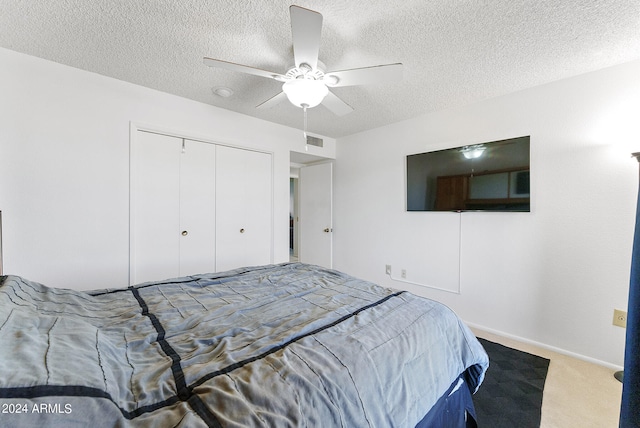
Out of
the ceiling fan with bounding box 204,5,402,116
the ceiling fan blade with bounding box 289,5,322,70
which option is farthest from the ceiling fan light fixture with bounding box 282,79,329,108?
the ceiling fan blade with bounding box 289,5,322,70

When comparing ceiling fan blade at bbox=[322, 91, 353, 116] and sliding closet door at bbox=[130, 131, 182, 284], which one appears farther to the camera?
sliding closet door at bbox=[130, 131, 182, 284]

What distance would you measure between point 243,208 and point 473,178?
104 inches

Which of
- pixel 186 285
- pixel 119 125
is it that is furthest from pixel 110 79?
pixel 186 285

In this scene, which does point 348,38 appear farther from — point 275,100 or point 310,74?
point 275,100

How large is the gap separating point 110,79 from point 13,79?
1.95 ft

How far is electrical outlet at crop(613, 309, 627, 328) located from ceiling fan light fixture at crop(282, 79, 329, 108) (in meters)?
2.81

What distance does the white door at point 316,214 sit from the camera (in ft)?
13.9

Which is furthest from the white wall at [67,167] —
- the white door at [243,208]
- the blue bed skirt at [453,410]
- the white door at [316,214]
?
the blue bed skirt at [453,410]

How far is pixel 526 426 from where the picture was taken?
4.86ft

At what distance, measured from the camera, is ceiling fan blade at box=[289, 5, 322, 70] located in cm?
123

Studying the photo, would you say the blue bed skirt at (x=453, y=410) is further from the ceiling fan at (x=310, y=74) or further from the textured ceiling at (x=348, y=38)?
the textured ceiling at (x=348, y=38)

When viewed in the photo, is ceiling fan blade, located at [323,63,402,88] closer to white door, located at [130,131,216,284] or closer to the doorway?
white door, located at [130,131,216,284]

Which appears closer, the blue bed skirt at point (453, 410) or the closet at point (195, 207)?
the blue bed skirt at point (453, 410)

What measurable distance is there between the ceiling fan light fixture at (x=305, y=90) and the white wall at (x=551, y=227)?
1883 millimetres
